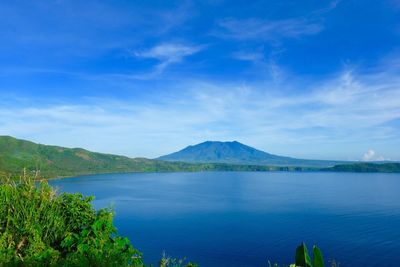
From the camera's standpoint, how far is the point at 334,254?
4341cm

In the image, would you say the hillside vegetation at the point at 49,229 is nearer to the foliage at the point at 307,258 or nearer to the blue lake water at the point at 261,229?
the foliage at the point at 307,258

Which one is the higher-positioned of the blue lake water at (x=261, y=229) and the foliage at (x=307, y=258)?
the foliage at (x=307, y=258)

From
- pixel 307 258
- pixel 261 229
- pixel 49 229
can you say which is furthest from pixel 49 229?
pixel 261 229

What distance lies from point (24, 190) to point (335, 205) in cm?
8639

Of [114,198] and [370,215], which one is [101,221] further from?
[114,198]

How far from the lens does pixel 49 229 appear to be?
11.2 meters

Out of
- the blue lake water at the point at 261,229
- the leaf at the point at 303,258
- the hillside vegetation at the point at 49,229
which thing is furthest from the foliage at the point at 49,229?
the blue lake water at the point at 261,229

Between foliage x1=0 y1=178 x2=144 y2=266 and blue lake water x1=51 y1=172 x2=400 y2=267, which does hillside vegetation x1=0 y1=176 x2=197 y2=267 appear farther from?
blue lake water x1=51 y1=172 x2=400 y2=267

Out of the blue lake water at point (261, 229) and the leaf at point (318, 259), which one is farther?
the blue lake water at point (261, 229)

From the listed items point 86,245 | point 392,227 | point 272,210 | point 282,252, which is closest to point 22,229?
point 86,245

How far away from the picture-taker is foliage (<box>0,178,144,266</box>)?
9.52 m

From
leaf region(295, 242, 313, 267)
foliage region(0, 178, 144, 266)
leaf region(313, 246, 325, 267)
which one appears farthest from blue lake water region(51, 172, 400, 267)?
leaf region(313, 246, 325, 267)

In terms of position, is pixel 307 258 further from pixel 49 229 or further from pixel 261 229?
pixel 261 229

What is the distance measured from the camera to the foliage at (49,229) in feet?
31.2
